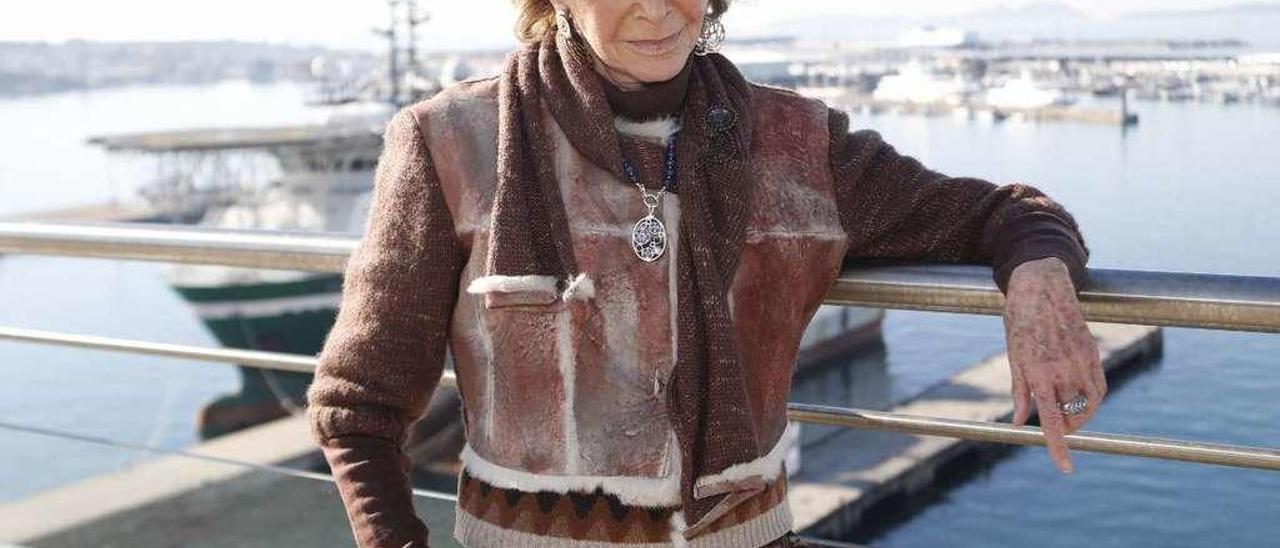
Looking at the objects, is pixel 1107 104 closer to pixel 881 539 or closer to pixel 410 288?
pixel 881 539

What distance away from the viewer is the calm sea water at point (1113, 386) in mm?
22719

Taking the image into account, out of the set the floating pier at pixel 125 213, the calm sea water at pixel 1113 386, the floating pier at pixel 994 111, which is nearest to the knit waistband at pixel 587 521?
the calm sea water at pixel 1113 386

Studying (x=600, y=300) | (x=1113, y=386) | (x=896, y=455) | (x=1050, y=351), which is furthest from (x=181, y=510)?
(x=1113, y=386)

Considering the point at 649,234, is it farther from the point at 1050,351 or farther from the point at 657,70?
the point at 1050,351

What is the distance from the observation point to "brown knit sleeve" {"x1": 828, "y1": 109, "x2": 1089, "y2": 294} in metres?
1.40

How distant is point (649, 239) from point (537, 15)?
0.88 feet

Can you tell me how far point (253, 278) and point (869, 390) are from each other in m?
12.0

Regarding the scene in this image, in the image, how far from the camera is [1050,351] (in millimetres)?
1306

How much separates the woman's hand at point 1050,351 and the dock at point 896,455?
62.8ft

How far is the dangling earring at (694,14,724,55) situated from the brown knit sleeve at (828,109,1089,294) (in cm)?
13

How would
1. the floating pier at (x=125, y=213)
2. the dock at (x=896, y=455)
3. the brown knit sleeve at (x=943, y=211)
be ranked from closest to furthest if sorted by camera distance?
the brown knit sleeve at (x=943, y=211)
the dock at (x=896, y=455)
the floating pier at (x=125, y=213)

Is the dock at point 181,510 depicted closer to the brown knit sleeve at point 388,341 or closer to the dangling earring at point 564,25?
the brown knit sleeve at point 388,341

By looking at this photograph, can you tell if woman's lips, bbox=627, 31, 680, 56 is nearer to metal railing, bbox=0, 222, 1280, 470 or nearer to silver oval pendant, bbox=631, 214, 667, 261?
silver oval pendant, bbox=631, 214, 667, 261

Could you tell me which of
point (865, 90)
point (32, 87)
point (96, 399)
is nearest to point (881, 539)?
point (96, 399)
